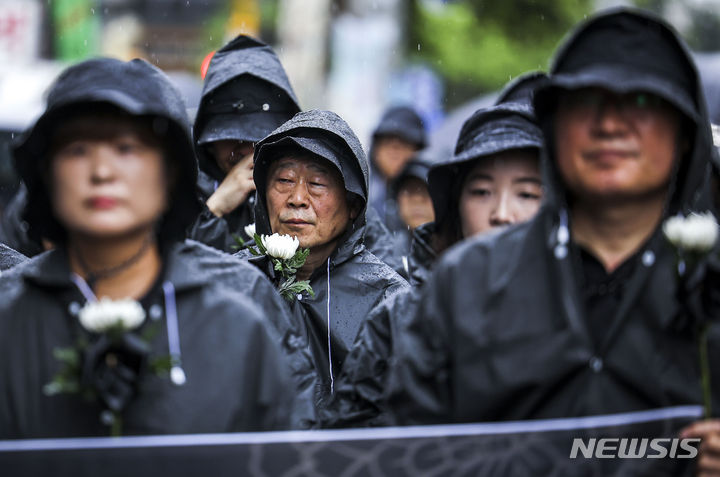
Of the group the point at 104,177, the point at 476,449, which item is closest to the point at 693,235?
the point at 476,449

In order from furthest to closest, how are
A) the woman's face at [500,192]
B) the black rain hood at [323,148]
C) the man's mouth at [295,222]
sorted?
the black rain hood at [323,148] < the man's mouth at [295,222] < the woman's face at [500,192]

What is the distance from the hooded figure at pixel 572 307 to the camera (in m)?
3.42

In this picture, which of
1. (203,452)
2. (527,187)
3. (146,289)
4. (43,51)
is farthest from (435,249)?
(43,51)

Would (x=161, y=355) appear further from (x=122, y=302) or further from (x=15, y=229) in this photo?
(x=15, y=229)

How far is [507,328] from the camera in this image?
11.4ft

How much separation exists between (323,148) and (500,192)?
142 centimetres

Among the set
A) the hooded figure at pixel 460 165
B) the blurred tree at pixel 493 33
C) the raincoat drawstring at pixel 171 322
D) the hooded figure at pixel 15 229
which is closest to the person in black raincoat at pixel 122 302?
the raincoat drawstring at pixel 171 322

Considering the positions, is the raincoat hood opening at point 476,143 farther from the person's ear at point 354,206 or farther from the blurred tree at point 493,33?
the blurred tree at point 493,33

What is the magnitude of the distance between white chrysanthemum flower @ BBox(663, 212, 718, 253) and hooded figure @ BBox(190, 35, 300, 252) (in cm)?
387

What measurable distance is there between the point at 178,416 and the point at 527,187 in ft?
7.15

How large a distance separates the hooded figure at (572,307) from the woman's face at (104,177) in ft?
3.35

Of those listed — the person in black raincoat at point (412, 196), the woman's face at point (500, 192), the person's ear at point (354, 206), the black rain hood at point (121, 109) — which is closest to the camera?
the black rain hood at point (121, 109)

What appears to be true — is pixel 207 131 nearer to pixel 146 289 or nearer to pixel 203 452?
pixel 146 289

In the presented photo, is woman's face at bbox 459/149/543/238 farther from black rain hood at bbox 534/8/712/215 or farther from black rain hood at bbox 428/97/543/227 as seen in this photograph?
black rain hood at bbox 534/8/712/215
